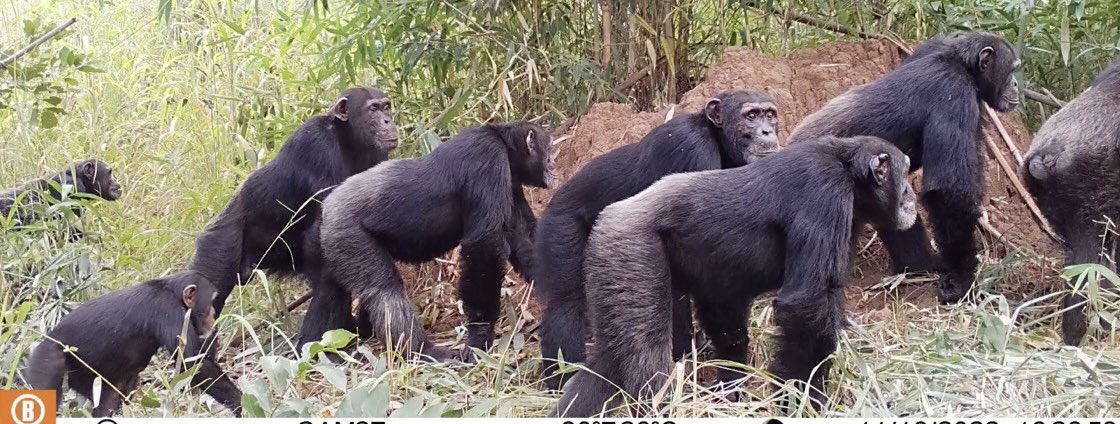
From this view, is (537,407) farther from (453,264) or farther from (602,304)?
(453,264)

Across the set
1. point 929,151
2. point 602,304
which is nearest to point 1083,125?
point 929,151

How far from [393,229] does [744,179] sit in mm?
2263

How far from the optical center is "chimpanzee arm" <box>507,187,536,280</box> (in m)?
6.61

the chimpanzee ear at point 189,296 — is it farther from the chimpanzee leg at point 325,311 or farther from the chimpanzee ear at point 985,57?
the chimpanzee ear at point 985,57

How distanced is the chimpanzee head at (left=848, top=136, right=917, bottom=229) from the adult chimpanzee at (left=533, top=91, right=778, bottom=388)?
1.01 m

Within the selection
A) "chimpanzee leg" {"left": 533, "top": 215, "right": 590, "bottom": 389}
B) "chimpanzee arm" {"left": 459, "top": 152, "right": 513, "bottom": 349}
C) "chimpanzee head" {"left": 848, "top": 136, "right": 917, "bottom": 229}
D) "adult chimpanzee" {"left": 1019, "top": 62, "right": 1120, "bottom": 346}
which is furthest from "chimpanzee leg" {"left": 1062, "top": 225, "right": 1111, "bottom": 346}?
"chimpanzee arm" {"left": 459, "top": 152, "right": 513, "bottom": 349}

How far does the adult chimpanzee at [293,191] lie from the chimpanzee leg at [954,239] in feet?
11.0

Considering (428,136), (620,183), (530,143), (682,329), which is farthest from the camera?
(428,136)

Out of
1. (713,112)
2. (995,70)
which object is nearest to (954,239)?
(995,70)

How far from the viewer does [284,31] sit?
8.79 m

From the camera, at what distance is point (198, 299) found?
584 centimetres

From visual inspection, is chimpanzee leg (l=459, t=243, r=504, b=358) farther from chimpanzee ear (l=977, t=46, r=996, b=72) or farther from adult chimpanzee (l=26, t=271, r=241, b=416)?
chimpanzee ear (l=977, t=46, r=996, b=72)

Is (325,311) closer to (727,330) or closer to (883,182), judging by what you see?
(727,330)

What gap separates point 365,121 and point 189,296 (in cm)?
192
